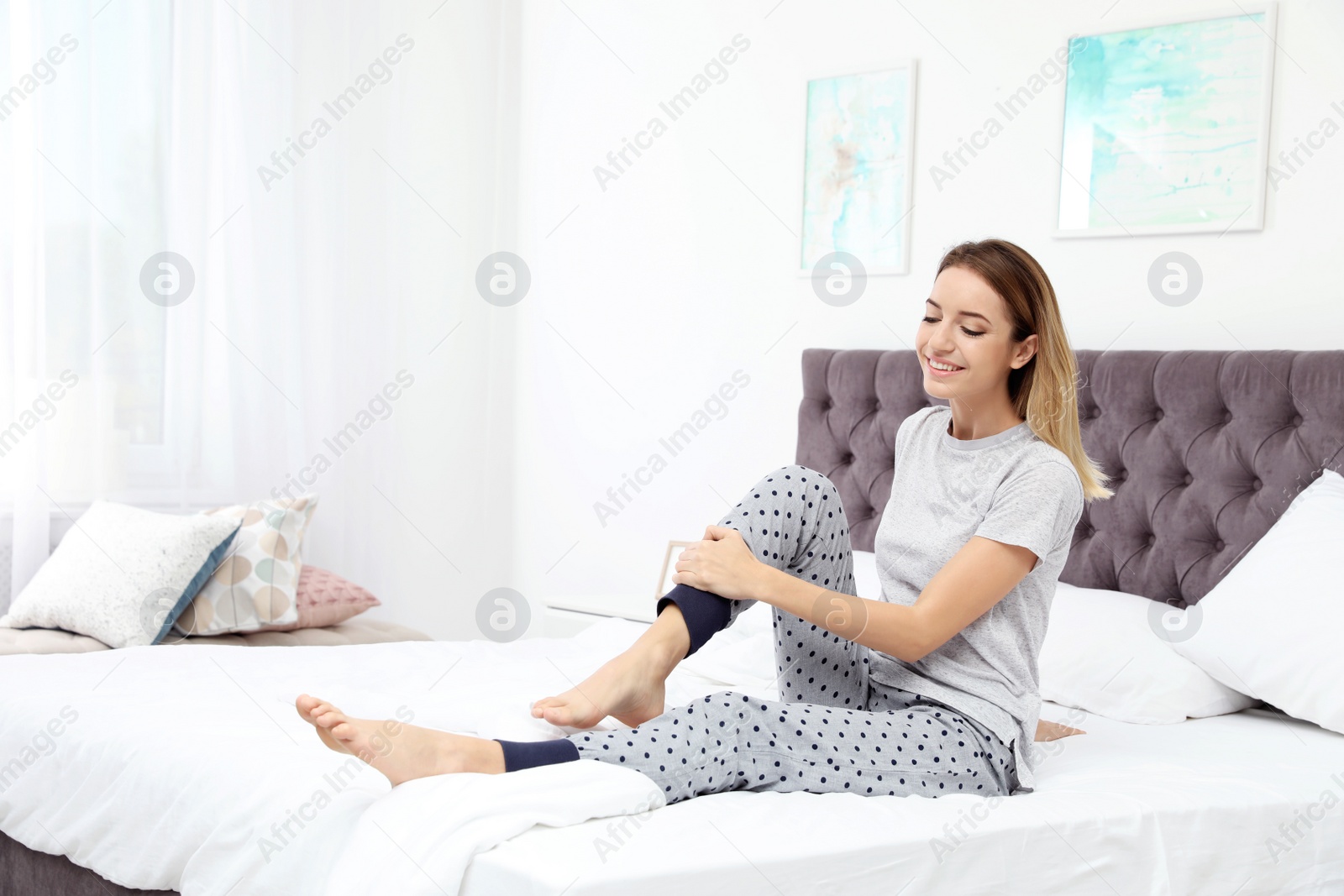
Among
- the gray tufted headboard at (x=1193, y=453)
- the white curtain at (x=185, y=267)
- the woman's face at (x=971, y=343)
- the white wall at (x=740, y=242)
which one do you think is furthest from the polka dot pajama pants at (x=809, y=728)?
the white curtain at (x=185, y=267)

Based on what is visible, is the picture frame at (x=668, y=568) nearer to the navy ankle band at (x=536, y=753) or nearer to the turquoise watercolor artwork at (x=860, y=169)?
the turquoise watercolor artwork at (x=860, y=169)

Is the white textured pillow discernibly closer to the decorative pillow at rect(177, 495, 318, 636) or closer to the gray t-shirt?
the gray t-shirt

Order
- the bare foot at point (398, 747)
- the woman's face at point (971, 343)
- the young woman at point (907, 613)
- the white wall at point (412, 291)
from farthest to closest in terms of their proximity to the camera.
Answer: the white wall at point (412, 291) < the woman's face at point (971, 343) < the young woman at point (907, 613) < the bare foot at point (398, 747)

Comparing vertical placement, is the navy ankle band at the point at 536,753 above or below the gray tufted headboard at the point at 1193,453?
below

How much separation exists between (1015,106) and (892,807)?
6.23 feet

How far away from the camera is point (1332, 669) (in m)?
1.90

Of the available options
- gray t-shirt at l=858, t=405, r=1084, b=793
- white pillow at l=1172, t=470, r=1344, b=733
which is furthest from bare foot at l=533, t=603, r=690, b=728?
white pillow at l=1172, t=470, r=1344, b=733

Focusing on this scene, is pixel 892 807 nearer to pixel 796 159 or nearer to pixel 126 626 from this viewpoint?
pixel 126 626

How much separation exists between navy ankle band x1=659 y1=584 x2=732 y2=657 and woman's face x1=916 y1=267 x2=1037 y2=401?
17.2 inches

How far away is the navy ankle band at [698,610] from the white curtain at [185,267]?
7.14ft

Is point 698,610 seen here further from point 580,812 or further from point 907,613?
point 580,812

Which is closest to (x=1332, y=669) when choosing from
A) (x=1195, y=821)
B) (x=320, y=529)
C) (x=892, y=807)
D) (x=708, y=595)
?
(x=1195, y=821)

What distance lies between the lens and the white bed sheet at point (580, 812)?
3.99 feet

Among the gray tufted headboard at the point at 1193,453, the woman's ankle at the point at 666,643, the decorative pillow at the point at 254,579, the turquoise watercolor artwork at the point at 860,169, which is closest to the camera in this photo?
the woman's ankle at the point at 666,643
